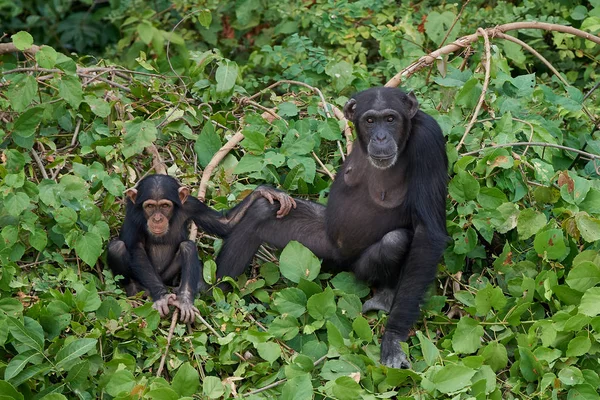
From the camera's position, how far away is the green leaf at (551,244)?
270 inches

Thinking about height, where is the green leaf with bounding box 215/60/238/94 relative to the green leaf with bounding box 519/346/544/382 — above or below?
above

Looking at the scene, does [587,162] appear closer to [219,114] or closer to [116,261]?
[219,114]

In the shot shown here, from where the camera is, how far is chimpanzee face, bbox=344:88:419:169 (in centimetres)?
680

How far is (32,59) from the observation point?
321 inches

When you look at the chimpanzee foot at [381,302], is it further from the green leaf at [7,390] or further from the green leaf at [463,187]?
the green leaf at [7,390]

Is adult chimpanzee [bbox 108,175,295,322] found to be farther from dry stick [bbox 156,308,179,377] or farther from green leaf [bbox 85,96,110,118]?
green leaf [bbox 85,96,110,118]

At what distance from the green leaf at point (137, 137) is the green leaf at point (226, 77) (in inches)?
36.0

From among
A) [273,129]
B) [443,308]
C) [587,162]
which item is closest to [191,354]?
[443,308]

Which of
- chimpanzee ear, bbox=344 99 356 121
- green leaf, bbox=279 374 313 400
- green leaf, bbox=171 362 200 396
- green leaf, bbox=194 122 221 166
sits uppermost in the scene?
chimpanzee ear, bbox=344 99 356 121

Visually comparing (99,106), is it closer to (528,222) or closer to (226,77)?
(226,77)

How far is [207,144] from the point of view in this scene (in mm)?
8102

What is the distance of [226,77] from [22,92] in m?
1.75

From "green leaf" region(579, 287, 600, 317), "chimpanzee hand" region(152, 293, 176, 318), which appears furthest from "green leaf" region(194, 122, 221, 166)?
"green leaf" region(579, 287, 600, 317)

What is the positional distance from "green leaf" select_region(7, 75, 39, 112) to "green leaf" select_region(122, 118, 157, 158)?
740 mm
